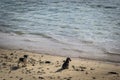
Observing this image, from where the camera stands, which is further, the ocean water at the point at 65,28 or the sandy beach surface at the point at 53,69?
the ocean water at the point at 65,28

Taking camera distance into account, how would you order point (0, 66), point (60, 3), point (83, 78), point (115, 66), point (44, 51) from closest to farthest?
1. point (83, 78)
2. point (0, 66)
3. point (115, 66)
4. point (44, 51)
5. point (60, 3)

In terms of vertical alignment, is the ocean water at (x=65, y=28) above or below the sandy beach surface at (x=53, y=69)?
above

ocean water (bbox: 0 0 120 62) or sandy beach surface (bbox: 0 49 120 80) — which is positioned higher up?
ocean water (bbox: 0 0 120 62)

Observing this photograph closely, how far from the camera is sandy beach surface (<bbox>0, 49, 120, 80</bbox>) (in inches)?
463

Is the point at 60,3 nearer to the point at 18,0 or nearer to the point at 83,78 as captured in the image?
the point at 18,0

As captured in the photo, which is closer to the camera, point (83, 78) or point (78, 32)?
point (83, 78)

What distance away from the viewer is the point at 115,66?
1358 centimetres

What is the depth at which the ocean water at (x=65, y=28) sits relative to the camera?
53.3ft

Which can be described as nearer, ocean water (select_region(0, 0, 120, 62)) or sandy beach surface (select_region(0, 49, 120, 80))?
sandy beach surface (select_region(0, 49, 120, 80))

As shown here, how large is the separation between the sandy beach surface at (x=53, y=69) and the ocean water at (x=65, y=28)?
1.28 meters

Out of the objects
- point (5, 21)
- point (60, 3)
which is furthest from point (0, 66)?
point (60, 3)

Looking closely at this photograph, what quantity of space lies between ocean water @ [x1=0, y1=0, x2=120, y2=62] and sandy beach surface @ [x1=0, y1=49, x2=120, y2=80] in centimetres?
128

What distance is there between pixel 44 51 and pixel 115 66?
4.16 metres

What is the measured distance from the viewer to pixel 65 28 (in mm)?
21047
